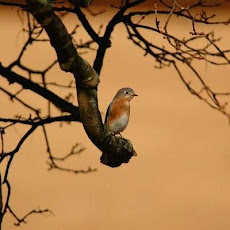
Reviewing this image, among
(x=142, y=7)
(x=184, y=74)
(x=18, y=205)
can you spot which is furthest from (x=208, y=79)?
(x=18, y=205)

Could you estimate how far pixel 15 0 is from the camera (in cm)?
640

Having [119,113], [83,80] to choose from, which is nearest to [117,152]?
[83,80]

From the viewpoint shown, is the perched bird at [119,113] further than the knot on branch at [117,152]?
Yes

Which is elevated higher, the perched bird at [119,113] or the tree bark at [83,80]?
the perched bird at [119,113]

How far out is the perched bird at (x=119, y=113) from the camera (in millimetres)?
4754

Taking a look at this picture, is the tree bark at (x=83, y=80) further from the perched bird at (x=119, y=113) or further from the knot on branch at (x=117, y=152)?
the perched bird at (x=119, y=113)

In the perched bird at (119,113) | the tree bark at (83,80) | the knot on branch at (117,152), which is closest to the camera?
the tree bark at (83,80)

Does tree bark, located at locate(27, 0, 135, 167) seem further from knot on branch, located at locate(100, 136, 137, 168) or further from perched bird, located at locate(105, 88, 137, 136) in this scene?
perched bird, located at locate(105, 88, 137, 136)

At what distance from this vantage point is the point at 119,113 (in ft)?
15.8

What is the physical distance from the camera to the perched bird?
187 inches

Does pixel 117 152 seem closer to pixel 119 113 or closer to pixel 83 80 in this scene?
pixel 83 80

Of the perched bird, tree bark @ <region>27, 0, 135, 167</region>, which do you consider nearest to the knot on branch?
tree bark @ <region>27, 0, 135, 167</region>

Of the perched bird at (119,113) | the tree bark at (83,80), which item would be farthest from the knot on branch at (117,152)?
the perched bird at (119,113)

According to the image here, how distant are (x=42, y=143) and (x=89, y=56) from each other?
0.80m
